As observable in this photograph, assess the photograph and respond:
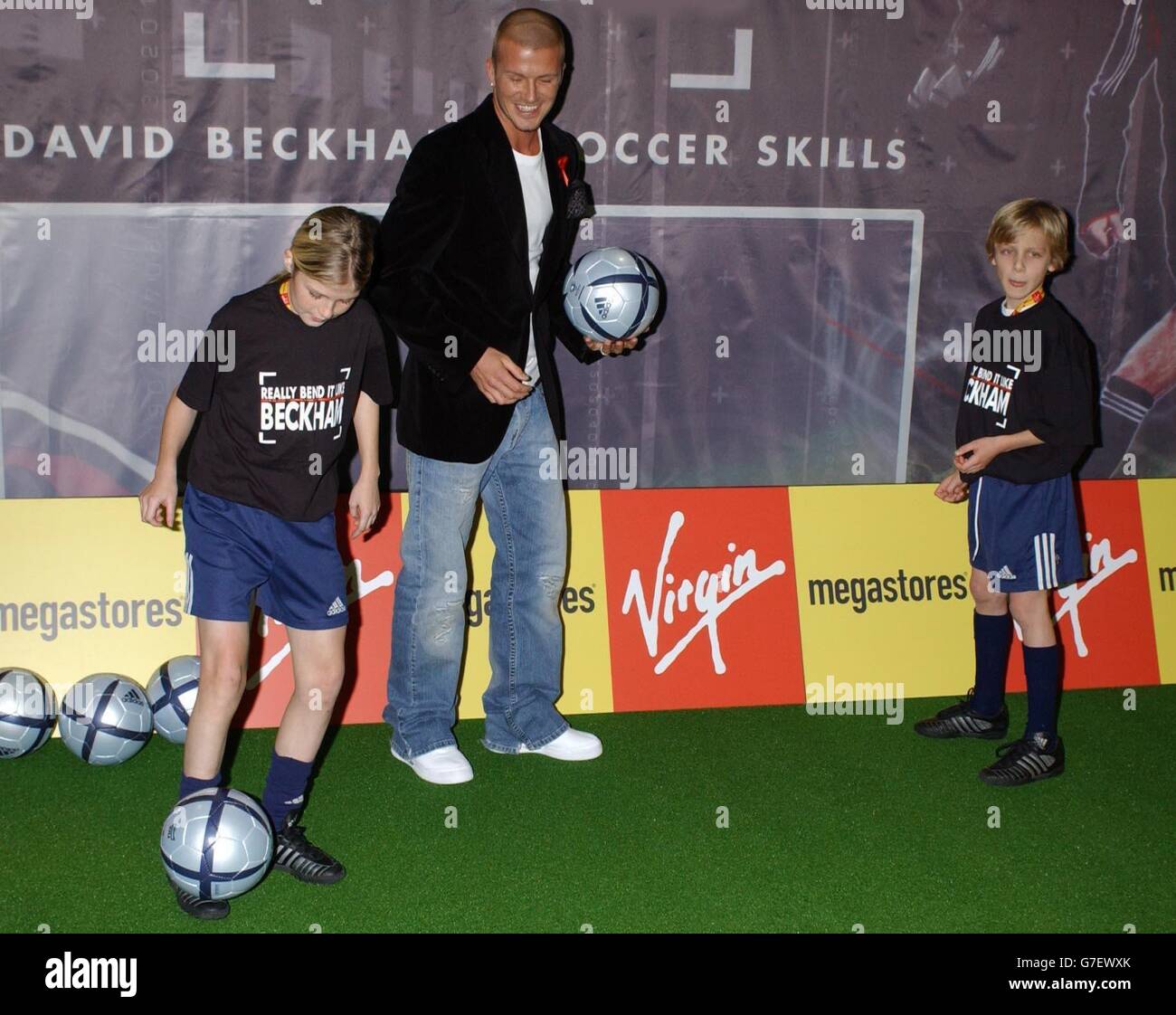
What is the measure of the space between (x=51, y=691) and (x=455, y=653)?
61.0 inches

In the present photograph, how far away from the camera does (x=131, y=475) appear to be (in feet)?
17.4

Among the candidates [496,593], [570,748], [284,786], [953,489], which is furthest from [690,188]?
[284,786]

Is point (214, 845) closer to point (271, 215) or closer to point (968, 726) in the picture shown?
point (271, 215)

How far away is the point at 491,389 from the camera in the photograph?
4.18m

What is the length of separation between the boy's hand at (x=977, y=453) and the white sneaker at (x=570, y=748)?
69.7 inches

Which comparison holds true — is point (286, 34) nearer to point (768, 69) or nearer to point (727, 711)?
point (768, 69)

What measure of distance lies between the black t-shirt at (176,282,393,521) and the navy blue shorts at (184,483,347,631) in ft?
0.15

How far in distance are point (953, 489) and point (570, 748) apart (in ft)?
5.99

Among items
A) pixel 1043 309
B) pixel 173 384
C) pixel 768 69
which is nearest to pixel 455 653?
pixel 173 384


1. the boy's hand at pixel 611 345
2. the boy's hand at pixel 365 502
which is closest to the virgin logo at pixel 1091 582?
the boy's hand at pixel 611 345

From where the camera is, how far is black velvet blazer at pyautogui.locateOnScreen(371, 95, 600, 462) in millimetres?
4207

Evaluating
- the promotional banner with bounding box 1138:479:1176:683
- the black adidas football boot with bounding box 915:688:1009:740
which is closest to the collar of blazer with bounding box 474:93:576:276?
the black adidas football boot with bounding box 915:688:1009:740

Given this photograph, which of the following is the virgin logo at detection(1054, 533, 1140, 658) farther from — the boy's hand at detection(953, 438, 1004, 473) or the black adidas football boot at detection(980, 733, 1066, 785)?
the boy's hand at detection(953, 438, 1004, 473)

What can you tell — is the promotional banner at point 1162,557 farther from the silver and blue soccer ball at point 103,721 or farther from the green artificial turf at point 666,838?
the silver and blue soccer ball at point 103,721
